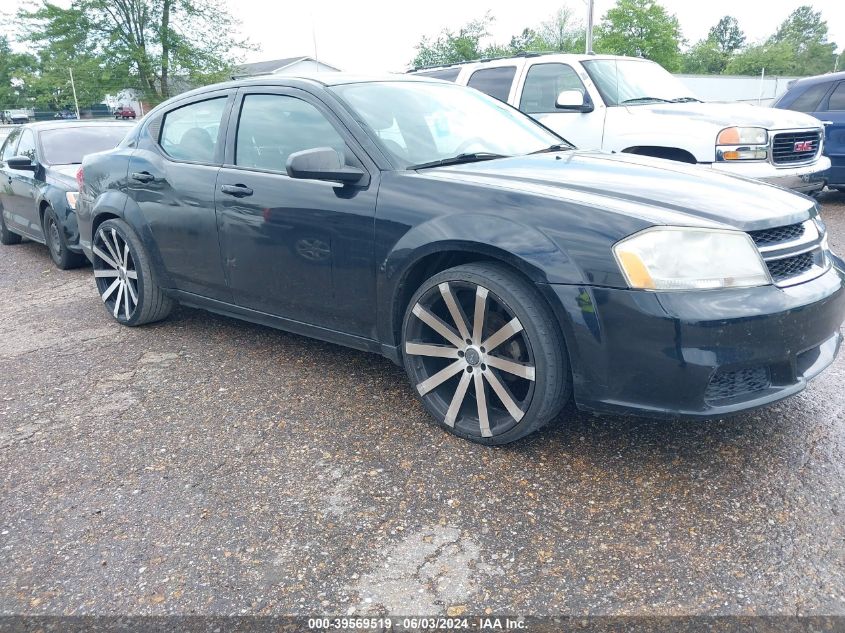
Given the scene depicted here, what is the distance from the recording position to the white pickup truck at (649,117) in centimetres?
→ 638

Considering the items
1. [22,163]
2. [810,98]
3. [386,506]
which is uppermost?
[810,98]

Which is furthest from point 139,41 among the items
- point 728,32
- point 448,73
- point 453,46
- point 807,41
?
point 728,32

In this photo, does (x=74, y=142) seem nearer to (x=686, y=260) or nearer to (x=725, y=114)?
(x=725, y=114)

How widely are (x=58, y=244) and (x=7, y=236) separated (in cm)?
251

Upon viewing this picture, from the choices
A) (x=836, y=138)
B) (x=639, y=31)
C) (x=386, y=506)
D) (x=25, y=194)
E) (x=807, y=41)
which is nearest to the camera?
(x=386, y=506)

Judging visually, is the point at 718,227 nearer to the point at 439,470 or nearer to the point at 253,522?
the point at 439,470

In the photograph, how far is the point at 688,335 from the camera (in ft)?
7.73

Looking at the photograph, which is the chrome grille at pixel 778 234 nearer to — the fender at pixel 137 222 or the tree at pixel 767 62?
the fender at pixel 137 222

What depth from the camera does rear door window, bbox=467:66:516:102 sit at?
7.56 metres

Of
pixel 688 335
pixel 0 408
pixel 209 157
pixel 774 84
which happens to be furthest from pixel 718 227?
pixel 774 84

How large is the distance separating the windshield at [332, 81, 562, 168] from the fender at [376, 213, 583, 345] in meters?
0.48

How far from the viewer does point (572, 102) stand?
262 inches

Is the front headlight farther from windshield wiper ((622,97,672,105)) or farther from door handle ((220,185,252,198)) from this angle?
Result: windshield wiper ((622,97,672,105))

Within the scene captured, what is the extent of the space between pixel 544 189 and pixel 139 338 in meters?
3.14
